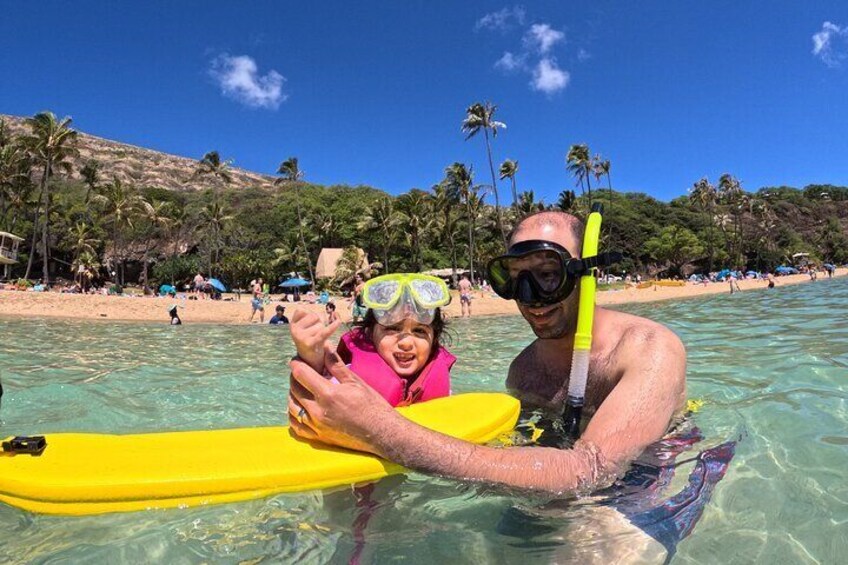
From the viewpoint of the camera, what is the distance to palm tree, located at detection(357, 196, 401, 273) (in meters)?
48.2

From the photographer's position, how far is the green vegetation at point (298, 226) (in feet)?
138

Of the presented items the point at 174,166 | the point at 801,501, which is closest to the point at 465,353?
the point at 801,501

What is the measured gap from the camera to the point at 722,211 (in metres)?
71.3

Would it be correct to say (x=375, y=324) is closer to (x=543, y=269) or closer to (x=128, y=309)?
(x=543, y=269)

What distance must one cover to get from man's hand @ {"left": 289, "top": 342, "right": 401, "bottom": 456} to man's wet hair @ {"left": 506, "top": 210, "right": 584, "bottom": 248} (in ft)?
3.87

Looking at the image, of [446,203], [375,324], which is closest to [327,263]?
[446,203]

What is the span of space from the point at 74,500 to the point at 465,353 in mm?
6823

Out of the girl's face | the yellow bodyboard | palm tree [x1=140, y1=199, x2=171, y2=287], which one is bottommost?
the yellow bodyboard

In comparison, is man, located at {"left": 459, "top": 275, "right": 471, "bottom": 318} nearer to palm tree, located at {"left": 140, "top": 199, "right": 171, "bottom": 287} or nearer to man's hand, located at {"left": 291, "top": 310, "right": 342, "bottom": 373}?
man's hand, located at {"left": 291, "top": 310, "right": 342, "bottom": 373}

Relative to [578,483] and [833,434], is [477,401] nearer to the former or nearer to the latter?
[578,483]

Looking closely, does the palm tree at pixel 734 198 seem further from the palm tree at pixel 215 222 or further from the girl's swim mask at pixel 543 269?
the girl's swim mask at pixel 543 269

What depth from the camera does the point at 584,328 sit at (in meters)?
2.36

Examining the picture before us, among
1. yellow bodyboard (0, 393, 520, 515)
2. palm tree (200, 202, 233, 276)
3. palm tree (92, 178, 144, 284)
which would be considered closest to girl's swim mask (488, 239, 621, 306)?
yellow bodyboard (0, 393, 520, 515)

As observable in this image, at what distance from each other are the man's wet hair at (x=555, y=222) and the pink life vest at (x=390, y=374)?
903mm
